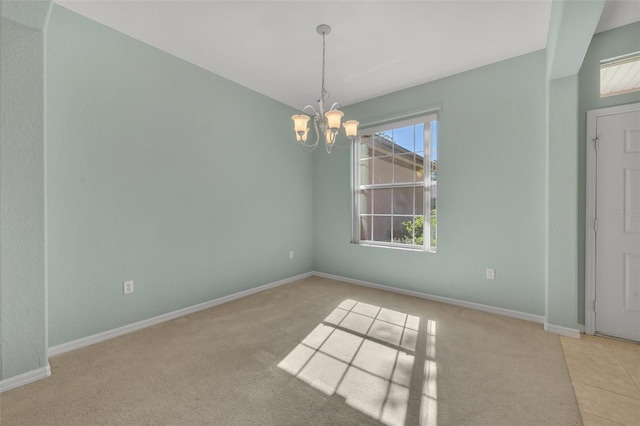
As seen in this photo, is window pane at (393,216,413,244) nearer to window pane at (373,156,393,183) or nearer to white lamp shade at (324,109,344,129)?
window pane at (373,156,393,183)

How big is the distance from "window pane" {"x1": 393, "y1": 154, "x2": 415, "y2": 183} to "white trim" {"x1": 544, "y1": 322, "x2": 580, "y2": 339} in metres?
2.03

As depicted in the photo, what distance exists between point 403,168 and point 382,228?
90cm

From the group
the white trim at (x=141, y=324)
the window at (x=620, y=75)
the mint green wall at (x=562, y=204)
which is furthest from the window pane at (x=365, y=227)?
the window at (x=620, y=75)

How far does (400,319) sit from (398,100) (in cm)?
272

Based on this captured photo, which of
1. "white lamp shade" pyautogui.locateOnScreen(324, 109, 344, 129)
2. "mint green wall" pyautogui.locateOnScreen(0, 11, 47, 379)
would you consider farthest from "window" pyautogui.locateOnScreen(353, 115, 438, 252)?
"mint green wall" pyautogui.locateOnScreen(0, 11, 47, 379)

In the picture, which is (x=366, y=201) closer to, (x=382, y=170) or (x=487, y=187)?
(x=382, y=170)

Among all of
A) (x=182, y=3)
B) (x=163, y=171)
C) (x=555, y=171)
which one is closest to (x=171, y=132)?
(x=163, y=171)

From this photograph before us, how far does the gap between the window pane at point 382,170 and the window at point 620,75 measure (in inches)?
83.2

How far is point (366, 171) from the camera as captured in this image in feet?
13.2

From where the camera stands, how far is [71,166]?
213cm

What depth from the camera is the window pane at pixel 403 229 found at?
141 inches

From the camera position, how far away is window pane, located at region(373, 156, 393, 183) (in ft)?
12.4

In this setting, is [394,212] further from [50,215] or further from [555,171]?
[50,215]

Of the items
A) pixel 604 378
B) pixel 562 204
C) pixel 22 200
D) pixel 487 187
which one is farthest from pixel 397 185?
pixel 22 200
